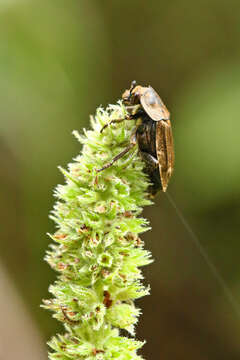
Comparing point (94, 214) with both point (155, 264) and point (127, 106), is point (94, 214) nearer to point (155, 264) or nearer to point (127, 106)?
point (127, 106)

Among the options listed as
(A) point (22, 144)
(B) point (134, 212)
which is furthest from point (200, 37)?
(B) point (134, 212)

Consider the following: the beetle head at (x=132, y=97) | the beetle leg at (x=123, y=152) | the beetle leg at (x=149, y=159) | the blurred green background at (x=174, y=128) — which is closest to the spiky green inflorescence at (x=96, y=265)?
the beetle leg at (x=123, y=152)

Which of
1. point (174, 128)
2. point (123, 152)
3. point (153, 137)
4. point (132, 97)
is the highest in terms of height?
point (174, 128)

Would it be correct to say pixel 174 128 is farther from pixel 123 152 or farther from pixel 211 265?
pixel 123 152

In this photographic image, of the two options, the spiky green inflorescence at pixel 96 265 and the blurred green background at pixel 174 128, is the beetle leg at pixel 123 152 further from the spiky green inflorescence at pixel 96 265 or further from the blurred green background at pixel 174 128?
the blurred green background at pixel 174 128

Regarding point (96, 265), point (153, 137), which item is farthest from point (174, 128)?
point (96, 265)

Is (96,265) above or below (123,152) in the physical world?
below

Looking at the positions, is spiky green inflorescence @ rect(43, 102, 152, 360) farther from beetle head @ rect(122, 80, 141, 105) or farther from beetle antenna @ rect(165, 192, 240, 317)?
beetle antenna @ rect(165, 192, 240, 317)
